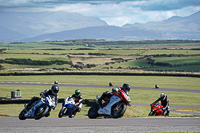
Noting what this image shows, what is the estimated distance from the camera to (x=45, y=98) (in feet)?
60.2

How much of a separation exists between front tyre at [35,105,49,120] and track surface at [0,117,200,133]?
38 cm

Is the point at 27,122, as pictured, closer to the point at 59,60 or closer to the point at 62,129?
the point at 62,129

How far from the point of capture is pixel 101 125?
54.2 ft

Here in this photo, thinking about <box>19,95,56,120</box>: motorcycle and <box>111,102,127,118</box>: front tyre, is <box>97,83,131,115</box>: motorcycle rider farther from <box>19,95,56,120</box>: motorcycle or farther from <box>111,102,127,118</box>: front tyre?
<box>19,95,56,120</box>: motorcycle

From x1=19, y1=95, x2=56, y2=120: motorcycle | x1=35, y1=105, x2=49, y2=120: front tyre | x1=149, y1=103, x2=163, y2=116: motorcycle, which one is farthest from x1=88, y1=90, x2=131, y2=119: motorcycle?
x1=149, y1=103, x2=163, y2=116: motorcycle

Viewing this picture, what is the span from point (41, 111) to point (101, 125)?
364 centimetres

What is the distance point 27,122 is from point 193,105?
85.9ft

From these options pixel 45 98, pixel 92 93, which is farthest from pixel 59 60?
pixel 45 98

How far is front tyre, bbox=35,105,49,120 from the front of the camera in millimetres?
18177

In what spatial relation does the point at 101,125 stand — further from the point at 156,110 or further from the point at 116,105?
the point at 156,110

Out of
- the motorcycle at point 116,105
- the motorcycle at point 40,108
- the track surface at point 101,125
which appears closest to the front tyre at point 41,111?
the motorcycle at point 40,108

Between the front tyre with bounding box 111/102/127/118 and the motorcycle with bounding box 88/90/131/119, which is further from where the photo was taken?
the front tyre with bounding box 111/102/127/118

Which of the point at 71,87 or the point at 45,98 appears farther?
the point at 71,87

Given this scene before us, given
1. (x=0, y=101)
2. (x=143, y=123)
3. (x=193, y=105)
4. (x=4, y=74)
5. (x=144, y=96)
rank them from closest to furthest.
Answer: (x=143, y=123), (x=0, y=101), (x=193, y=105), (x=144, y=96), (x=4, y=74)
